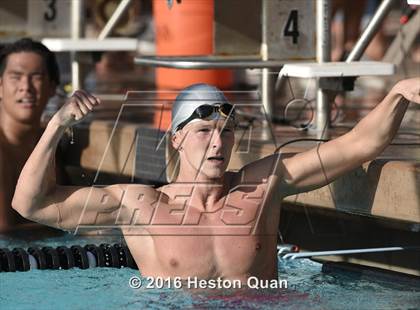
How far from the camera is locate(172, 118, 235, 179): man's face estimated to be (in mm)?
4559

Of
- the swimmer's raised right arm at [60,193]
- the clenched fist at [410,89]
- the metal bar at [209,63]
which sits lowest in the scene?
the swimmer's raised right arm at [60,193]

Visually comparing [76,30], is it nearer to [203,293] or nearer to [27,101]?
[27,101]

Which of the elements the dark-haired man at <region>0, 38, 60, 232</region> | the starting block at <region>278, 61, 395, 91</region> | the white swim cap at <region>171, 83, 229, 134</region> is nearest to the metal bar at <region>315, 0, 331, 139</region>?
the starting block at <region>278, 61, 395, 91</region>

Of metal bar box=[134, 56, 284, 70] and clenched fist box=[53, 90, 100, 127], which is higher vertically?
metal bar box=[134, 56, 284, 70]

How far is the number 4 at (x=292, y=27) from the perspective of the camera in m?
6.26

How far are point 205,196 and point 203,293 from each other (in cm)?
38

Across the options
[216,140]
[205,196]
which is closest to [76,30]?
[205,196]

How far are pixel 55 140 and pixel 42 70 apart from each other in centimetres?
204

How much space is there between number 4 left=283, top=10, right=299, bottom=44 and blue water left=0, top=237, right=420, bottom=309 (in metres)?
1.36

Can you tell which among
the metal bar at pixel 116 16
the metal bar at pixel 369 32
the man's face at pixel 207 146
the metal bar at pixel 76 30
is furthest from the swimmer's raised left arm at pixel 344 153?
the metal bar at pixel 76 30

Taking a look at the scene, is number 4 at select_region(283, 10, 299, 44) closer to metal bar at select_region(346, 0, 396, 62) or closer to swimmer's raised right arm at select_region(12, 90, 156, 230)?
metal bar at select_region(346, 0, 396, 62)

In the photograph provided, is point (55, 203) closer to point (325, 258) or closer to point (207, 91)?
point (207, 91)

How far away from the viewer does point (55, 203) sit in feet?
15.3

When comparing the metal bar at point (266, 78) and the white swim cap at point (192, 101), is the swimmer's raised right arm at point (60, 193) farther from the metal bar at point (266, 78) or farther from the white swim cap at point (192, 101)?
the metal bar at point (266, 78)
